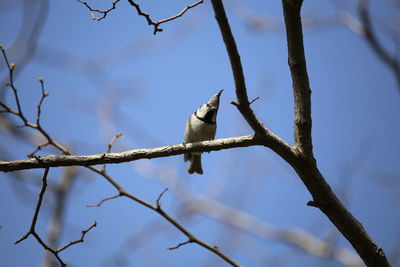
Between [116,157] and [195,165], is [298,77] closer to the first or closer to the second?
[116,157]

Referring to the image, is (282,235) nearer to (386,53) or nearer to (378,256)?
(378,256)

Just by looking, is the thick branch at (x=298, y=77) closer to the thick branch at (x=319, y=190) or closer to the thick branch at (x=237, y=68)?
the thick branch at (x=319, y=190)

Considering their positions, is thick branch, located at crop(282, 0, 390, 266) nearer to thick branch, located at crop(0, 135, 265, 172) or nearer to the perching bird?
thick branch, located at crop(0, 135, 265, 172)

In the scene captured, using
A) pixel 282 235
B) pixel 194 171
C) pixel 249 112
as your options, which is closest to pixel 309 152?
pixel 249 112

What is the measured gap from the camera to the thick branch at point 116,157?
2709 millimetres

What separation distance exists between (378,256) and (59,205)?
16.1 feet

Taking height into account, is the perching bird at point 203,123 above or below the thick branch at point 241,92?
above

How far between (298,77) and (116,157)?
148cm

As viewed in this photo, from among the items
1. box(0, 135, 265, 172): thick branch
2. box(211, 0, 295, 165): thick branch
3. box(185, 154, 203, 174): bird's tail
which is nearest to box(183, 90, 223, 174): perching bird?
box(185, 154, 203, 174): bird's tail

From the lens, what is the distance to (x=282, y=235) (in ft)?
26.2

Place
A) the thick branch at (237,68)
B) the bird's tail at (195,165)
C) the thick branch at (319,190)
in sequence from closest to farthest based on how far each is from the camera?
the thick branch at (237,68)
the thick branch at (319,190)
the bird's tail at (195,165)

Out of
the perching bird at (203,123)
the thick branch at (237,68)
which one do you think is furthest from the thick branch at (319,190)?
the perching bird at (203,123)

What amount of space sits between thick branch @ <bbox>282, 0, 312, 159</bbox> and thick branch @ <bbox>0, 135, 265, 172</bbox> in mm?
307

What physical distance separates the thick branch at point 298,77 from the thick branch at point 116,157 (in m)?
0.31
